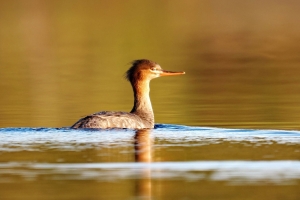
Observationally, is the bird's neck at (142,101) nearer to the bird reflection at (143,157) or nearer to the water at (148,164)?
the bird reflection at (143,157)

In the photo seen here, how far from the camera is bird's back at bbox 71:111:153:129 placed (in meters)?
16.8

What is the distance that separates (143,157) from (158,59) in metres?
21.7

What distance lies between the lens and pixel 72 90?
25969 millimetres

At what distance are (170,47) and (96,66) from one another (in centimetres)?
809

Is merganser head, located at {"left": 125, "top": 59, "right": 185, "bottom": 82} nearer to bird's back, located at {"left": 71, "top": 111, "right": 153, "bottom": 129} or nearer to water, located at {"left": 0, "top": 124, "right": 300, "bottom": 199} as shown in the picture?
bird's back, located at {"left": 71, "top": 111, "right": 153, "bottom": 129}

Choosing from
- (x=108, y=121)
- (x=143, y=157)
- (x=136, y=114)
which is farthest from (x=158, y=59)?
(x=143, y=157)

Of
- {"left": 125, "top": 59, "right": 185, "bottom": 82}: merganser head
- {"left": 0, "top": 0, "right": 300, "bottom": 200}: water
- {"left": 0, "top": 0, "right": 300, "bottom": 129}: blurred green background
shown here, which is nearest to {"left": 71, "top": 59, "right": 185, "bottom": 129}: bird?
{"left": 125, "top": 59, "right": 185, "bottom": 82}: merganser head

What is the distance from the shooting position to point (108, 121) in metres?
17.0

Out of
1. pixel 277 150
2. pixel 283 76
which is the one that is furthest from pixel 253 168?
pixel 283 76

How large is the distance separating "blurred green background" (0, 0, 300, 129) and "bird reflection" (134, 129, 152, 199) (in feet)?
7.28

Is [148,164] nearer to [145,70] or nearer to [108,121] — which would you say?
[108,121]

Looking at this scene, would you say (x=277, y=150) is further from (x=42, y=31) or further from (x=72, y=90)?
(x=42, y=31)

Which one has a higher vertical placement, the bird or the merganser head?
the merganser head

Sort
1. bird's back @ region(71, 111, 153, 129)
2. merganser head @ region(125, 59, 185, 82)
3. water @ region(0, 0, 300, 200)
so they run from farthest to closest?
merganser head @ region(125, 59, 185, 82)
bird's back @ region(71, 111, 153, 129)
water @ region(0, 0, 300, 200)
